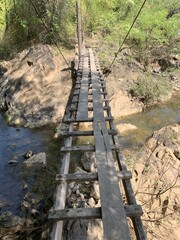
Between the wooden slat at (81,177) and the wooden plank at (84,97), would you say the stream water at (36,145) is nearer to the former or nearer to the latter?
the wooden plank at (84,97)

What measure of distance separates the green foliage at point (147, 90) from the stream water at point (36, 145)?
22.1 inches

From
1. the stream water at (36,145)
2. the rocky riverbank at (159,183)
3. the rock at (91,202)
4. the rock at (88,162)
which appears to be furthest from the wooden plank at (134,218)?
the stream water at (36,145)

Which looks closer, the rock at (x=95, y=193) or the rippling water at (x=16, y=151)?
the rock at (x=95, y=193)

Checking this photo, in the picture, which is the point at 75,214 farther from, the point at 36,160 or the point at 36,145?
the point at 36,145

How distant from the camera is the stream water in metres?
5.12

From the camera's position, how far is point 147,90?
10.6 meters

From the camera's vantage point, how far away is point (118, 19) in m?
14.5

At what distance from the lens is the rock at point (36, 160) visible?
6020mm

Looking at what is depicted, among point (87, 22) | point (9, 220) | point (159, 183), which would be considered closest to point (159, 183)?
point (159, 183)

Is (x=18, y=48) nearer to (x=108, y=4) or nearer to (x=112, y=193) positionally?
(x=108, y=4)

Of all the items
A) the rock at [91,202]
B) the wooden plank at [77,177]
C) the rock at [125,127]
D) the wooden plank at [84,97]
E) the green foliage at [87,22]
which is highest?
the green foliage at [87,22]

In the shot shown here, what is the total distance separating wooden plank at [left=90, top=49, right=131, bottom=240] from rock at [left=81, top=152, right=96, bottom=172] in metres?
1.84

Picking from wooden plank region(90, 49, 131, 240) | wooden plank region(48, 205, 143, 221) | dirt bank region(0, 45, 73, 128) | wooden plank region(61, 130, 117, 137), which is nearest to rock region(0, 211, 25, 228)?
wooden plank region(61, 130, 117, 137)

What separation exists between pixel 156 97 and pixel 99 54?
144 inches
